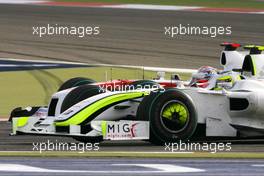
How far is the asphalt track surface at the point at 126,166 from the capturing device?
941cm

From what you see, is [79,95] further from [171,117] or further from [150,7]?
[150,7]

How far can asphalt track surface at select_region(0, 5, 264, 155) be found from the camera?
28062 mm

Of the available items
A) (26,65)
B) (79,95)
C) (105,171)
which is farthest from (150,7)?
(105,171)

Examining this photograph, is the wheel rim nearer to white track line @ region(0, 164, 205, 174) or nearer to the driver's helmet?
the driver's helmet

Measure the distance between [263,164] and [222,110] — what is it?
2929 mm

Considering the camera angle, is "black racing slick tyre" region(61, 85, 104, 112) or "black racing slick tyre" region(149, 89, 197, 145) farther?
"black racing slick tyre" region(61, 85, 104, 112)

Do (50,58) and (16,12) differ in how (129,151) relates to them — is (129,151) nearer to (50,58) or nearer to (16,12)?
(50,58)

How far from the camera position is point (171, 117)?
12.8 m

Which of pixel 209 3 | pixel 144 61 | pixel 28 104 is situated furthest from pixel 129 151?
pixel 209 3

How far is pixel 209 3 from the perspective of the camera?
4278 centimetres

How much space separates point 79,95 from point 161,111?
1851mm

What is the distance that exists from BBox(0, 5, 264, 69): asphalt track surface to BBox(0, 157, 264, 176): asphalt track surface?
15700 millimetres

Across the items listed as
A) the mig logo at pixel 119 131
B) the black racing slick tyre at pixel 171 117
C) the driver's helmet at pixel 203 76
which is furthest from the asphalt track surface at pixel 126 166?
the driver's helmet at pixel 203 76

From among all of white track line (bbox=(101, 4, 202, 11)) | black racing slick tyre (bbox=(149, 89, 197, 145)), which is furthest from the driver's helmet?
white track line (bbox=(101, 4, 202, 11))
